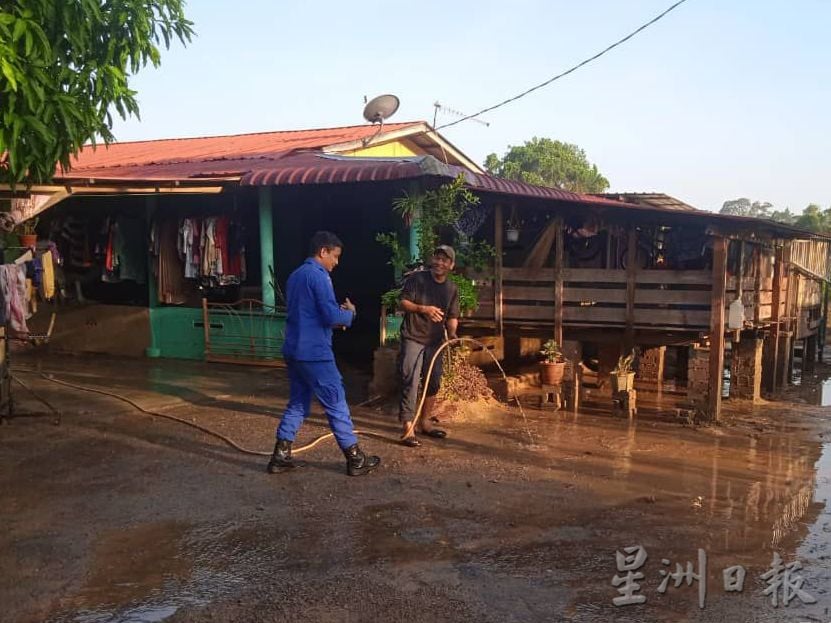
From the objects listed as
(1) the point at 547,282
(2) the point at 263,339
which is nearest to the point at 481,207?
(1) the point at 547,282

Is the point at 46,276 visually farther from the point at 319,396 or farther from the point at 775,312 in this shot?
the point at 775,312

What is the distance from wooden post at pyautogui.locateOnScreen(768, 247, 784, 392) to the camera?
11.0 m

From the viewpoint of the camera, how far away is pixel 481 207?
360 inches

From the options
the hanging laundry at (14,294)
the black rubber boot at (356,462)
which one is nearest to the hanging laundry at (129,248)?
the hanging laundry at (14,294)

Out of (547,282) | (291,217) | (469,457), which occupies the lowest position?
(469,457)

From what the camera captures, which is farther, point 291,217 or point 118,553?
point 291,217

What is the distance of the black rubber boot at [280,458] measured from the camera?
5473 mm

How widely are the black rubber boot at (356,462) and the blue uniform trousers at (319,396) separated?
0.06 metres

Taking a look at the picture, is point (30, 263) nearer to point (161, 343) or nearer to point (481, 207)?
point (161, 343)

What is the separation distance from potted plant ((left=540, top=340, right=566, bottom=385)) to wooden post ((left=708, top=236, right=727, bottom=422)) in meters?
1.68

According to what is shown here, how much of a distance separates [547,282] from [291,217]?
15.7ft

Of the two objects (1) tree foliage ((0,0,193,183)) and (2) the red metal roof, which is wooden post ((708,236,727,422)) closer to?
(1) tree foliage ((0,0,193,183))

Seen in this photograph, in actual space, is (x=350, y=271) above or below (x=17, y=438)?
above

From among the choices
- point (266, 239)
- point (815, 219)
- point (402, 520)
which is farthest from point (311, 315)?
point (815, 219)
